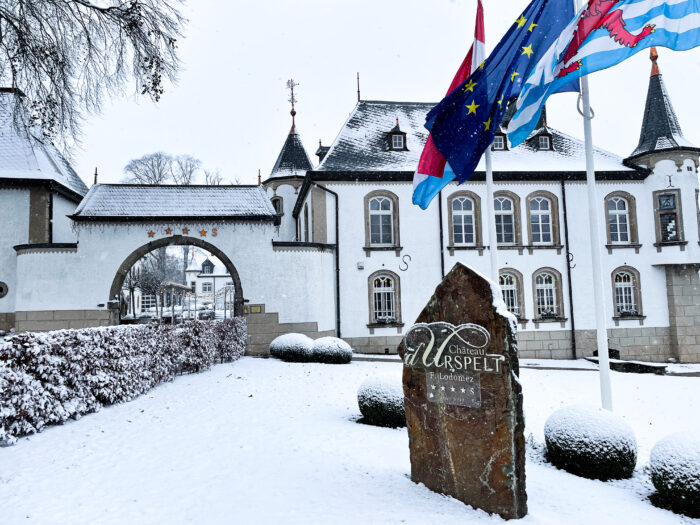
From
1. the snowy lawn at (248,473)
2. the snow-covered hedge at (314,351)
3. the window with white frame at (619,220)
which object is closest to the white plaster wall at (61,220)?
the snow-covered hedge at (314,351)

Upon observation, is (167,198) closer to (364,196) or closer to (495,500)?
(364,196)

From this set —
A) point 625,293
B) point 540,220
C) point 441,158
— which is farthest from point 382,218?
point 441,158

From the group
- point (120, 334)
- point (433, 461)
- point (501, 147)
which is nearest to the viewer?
point (433, 461)

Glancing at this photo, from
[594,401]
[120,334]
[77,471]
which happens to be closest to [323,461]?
[77,471]

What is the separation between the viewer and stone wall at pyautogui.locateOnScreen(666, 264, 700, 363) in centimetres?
1956

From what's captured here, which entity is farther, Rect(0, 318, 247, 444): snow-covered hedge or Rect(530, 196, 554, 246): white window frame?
Rect(530, 196, 554, 246): white window frame

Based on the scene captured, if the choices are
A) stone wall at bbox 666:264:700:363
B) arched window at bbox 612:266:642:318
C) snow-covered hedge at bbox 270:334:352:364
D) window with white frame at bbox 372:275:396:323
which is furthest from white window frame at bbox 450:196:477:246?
stone wall at bbox 666:264:700:363

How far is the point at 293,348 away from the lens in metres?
14.6

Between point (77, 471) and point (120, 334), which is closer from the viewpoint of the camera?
point (77, 471)

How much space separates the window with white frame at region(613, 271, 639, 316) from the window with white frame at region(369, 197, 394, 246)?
982 centimetres

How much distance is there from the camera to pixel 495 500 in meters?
4.26

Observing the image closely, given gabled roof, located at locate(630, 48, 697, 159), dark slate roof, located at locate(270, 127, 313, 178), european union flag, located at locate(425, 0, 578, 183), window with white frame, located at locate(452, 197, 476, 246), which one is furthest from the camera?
dark slate roof, located at locate(270, 127, 313, 178)

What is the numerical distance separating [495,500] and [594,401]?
7752 millimetres

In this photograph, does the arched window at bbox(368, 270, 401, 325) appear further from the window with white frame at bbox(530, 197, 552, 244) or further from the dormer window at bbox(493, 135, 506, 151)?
the dormer window at bbox(493, 135, 506, 151)
